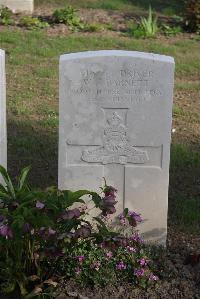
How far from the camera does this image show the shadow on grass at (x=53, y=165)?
541cm

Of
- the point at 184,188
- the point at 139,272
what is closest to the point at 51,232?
the point at 139,272

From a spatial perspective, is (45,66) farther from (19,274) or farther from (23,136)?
(19,274)

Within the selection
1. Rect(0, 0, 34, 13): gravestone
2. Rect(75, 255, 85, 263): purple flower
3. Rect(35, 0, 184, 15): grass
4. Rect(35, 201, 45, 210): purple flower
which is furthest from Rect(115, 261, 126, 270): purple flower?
Rect(35, 0, 184, 15): grass

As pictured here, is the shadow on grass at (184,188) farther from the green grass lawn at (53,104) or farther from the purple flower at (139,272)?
the purple flower at (139,272)

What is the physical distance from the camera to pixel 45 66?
9.11m

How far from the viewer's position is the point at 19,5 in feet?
39.7

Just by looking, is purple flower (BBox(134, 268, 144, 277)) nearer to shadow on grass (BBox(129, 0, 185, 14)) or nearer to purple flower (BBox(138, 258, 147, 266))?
purple flower (BBox(138, 258, 147, 266))

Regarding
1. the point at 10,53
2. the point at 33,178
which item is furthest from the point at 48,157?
the point at 10,53

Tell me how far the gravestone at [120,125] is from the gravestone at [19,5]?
8.00m

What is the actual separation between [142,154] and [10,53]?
5.44m

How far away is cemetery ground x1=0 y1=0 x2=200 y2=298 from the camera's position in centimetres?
453

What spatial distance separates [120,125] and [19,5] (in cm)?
817

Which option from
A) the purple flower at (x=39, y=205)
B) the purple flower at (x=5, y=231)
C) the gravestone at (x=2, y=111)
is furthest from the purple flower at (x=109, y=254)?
the gravestone at (x=2, y=111)

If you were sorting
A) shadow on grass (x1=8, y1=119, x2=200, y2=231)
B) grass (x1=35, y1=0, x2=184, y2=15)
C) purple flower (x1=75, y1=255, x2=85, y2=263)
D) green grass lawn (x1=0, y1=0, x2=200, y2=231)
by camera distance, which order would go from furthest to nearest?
grass (x1=35, y1=0, x2=184, y2=15), green grass lawn (x1=0, y1=0, x2=200, y2=231), shadow on grass (x1=8, y1=119, x2=200, y2=231), purple flower (x1=75, y1=255, x2=85, y2=263)
